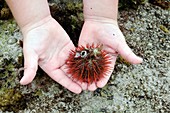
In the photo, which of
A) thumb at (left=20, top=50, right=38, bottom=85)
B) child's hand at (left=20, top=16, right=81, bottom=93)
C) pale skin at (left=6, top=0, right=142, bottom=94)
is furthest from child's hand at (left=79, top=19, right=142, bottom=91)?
thumb at (left=20, top=50, right=38, bottom=85)

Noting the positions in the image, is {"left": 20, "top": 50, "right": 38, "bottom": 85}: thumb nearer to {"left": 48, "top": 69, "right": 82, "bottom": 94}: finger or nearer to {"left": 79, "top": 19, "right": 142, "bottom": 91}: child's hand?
{"left": 48, "top": 69, "right": 82, "bottom": 94}: finger

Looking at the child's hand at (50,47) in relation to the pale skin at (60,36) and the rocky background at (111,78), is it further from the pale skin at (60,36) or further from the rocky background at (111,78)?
the rocky background at (111,78)

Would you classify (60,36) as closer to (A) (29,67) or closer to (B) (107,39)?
(B) (107,39)

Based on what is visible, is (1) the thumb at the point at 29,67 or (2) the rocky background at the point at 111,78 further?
(2) the rocky background at the point at 111,78

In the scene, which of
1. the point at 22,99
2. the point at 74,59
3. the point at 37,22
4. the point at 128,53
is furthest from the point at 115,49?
the point at 22,99

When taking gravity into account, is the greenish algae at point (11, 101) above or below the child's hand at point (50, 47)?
below

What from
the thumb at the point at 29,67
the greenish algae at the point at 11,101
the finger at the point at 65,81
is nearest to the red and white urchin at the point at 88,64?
the finger at the point at 65,81

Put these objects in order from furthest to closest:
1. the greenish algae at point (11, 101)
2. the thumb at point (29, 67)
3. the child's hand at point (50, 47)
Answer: the greenish algae at point (11, 101)
the child's hand at point (50, 47)
the thumb at point (29, 67)
